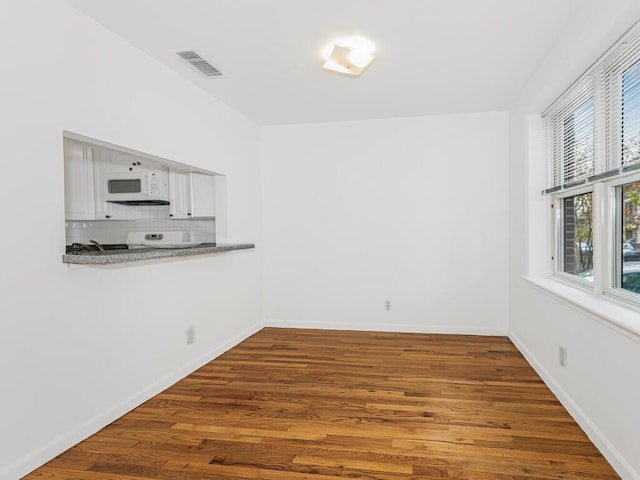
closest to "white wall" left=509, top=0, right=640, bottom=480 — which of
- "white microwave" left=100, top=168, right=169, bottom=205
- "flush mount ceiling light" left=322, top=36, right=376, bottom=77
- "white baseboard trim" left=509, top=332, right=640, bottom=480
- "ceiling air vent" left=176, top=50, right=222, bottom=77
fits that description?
"white baseboard trim" left=509, top=332, right=640, bottom=480

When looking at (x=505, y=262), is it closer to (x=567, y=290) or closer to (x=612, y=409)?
(x=567, y=290)

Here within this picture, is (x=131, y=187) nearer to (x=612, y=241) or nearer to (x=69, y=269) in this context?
(x=69, y=269)

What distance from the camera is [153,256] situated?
274 cm

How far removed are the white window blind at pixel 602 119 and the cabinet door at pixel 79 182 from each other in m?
4.20

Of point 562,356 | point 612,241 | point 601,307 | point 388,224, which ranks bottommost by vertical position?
point 562,356

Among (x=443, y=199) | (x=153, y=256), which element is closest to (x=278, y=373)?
(x=153, y=256)

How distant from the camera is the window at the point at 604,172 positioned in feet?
7.36

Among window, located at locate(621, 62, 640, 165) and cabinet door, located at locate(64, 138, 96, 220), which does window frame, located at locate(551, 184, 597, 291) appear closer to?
window, located at locate(621, 62, 640, 165)

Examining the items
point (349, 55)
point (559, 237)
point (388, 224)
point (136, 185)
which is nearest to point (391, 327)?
point (388, 224)

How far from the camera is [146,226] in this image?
16.5 feet

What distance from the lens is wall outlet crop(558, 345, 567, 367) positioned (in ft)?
9.28

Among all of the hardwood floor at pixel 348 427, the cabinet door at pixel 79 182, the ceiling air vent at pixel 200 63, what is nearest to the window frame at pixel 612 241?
the hardwood floor at pixel 348 427

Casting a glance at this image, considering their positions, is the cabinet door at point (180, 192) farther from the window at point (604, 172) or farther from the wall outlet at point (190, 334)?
the window at point (604, 172)

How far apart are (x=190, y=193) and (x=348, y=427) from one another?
2.73 meters
